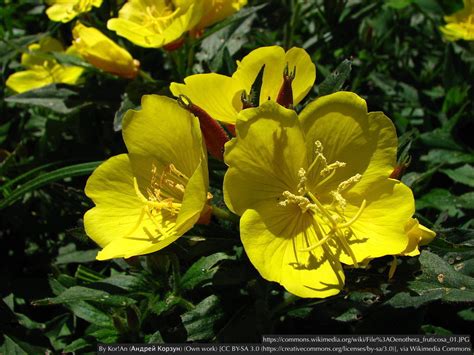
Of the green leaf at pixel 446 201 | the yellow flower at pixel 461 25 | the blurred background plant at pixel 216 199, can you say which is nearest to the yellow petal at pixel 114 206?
the blurred background plant at pixel 216 199

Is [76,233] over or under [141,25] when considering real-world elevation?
under

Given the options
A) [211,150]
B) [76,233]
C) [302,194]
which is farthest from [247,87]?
[76,233]

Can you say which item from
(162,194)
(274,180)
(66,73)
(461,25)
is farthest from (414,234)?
(66,73)

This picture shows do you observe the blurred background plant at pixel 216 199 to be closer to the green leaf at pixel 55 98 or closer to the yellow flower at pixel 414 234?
the green leaf at pixel 55 98

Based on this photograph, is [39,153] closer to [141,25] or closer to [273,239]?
[141,25]

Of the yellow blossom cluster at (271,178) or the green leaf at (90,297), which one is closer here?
the yellow blossom cluster at (271,178)

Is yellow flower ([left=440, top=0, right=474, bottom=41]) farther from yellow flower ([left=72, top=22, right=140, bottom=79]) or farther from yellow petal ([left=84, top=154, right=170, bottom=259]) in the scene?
yellow petal ([left=84, top=154, right=170, bottom=259])

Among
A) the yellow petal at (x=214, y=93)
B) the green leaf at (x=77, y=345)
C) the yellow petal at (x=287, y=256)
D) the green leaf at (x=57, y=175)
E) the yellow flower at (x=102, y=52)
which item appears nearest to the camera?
the yellow petal at (x=287, y=256)
